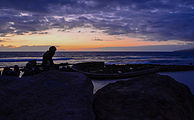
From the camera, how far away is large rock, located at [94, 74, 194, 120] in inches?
99.8

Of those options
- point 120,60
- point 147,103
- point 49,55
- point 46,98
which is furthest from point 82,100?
point 120,60

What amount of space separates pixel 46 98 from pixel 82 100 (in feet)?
2.18

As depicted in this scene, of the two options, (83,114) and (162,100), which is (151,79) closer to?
(162,100)

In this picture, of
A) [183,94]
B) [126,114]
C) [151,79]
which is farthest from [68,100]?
[183,94]

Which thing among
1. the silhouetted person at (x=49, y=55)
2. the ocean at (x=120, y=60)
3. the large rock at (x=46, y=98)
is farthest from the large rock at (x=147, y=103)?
the silhouetted person at (x=49, y=55)

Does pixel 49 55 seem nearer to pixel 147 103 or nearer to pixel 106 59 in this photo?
pixel 147 103

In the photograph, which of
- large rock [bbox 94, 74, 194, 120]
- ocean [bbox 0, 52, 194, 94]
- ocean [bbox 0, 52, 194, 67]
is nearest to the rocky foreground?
large rock [bbox 94, 74, 194, 120]

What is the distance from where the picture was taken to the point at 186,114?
2.88m

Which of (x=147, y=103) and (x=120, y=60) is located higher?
(x=147, y=103)

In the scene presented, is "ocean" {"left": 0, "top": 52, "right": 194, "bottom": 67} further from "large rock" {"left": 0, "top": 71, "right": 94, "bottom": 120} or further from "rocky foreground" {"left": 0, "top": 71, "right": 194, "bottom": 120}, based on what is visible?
"rocky foreground" {"left": 0, "top": 71, "right": 194, "bottom": 120}

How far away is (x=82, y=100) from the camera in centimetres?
273

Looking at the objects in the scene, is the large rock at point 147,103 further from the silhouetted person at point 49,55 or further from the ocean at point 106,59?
the ocean at point 106,59

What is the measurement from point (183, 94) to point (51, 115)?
288cm

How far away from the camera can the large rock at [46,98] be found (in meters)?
2.29
